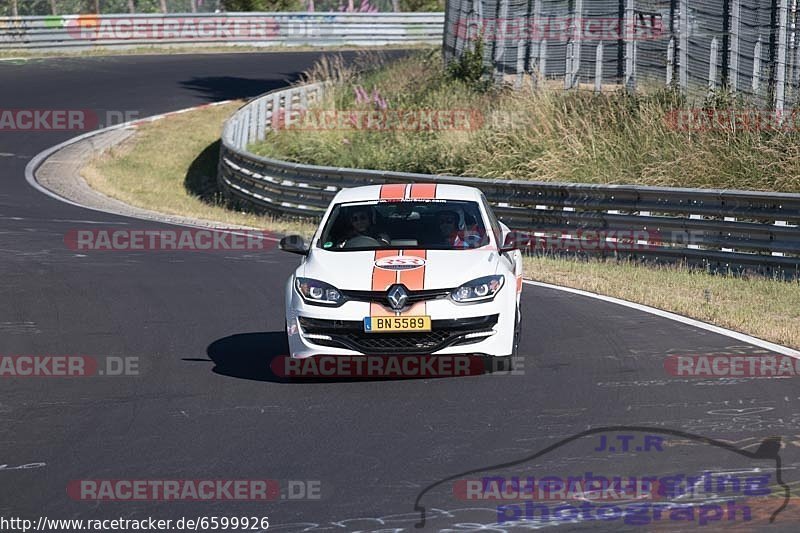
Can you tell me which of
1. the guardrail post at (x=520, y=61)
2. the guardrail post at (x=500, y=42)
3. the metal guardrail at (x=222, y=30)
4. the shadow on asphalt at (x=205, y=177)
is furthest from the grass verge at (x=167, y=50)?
the guardrail post at (x=520, y=61)

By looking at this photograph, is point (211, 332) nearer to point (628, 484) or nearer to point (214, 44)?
point (628, 484)

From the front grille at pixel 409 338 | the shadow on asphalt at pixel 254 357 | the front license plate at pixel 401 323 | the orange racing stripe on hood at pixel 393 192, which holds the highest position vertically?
the orange racing stripe on hood at pixel 393 192

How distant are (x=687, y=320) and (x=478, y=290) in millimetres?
3213

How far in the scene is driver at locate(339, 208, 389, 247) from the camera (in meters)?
10.5

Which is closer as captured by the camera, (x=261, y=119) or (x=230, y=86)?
(x=261, y=119)

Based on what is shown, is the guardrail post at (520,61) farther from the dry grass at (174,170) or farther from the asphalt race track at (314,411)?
the asphalt race track at (314,411)

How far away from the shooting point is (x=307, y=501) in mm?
6488

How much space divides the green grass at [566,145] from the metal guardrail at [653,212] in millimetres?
2003

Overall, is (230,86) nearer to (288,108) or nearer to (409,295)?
(288,108)

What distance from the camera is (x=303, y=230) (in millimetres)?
21281

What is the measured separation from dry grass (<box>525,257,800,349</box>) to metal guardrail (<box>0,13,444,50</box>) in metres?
33.1

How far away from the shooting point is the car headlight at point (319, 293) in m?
9.55

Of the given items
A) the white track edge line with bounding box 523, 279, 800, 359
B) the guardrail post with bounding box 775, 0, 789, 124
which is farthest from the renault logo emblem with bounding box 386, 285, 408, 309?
the guardrail post with bounding box 775, 0, 789, 124

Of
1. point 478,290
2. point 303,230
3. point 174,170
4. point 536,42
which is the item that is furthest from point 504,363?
point 174,170
